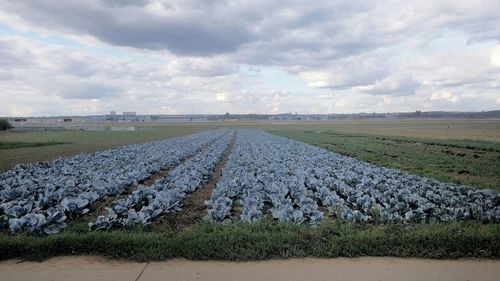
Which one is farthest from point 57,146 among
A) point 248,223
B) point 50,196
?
point 248,223

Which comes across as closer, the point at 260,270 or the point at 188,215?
the point at 260,270

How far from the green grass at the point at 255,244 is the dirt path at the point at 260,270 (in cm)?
20

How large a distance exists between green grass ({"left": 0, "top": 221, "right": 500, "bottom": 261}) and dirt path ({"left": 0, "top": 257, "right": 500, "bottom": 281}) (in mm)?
197

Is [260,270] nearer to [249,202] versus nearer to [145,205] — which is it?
[249,202]

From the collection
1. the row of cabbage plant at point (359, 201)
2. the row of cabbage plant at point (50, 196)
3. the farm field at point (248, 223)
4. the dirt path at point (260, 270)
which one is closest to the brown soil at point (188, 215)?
the farm field at point (248, 223)

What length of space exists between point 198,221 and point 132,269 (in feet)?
9.73

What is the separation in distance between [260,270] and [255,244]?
31.5 inches

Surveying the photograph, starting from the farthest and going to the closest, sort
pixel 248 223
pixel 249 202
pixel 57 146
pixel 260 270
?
pixel 57 146 < pixel 249 202 < pixel 248 223 < pixel 260 270

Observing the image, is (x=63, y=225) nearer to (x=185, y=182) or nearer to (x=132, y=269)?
(x=132, y=269)

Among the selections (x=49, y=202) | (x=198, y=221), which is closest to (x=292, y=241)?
(x=198, y=221)

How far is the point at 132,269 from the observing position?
5871 mm

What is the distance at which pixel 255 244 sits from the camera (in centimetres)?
661

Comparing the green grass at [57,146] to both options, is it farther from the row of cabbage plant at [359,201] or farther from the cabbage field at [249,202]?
the row of cabbage plant at [359,201]

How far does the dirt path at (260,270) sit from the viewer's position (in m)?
5.56
